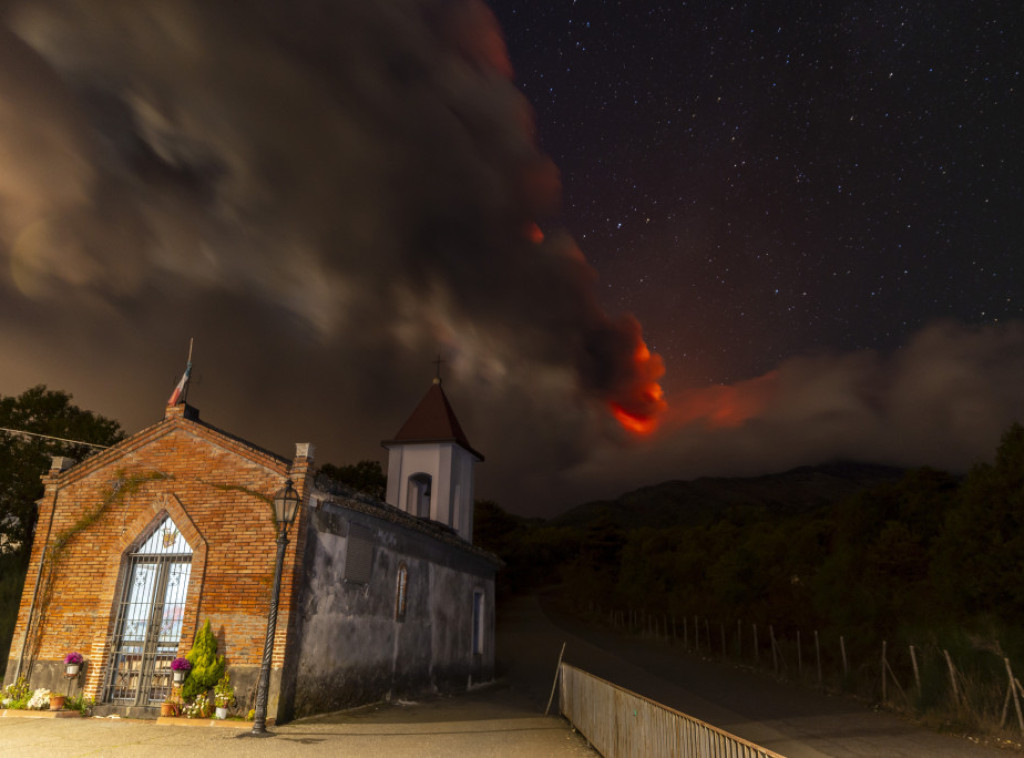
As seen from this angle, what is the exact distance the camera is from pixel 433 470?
26.7 m

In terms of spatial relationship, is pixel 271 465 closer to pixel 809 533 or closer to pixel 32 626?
pixel 32 626

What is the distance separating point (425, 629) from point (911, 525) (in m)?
36.0

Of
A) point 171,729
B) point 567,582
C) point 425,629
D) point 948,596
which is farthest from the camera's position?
point 567,582

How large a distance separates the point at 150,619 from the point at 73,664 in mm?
1520

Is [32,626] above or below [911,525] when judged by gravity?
below

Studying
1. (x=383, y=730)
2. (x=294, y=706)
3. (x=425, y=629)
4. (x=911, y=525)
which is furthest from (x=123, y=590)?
(x=911, y=525)

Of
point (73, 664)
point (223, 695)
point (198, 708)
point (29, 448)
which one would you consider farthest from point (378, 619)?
point (29, 448)

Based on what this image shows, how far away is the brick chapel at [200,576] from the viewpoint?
13.2 metres

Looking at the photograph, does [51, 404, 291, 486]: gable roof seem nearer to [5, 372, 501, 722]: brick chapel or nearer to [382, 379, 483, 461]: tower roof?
[5, 372, 501, 722]: brick chapel

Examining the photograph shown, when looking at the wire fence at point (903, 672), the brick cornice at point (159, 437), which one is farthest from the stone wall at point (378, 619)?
the wire fence at point (903, 672)

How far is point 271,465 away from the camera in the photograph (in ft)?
46.3

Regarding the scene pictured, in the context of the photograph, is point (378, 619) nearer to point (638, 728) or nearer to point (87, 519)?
point (87, 519)

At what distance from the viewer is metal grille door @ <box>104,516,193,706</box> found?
13.5 meters

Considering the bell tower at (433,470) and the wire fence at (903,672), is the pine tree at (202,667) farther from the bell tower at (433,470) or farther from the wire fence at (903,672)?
the wire fence at (903,672)
